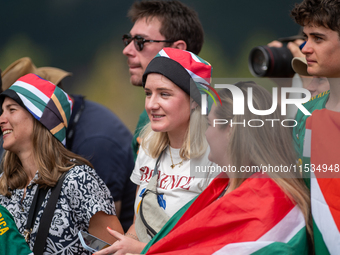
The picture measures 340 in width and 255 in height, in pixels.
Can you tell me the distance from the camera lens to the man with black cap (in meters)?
1.10

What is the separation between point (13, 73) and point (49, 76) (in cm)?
31

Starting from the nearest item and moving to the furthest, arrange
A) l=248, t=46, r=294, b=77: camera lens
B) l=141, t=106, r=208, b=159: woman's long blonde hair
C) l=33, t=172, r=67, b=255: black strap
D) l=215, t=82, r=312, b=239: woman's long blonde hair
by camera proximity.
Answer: l=215, t=82, r=312, b=239: woman's long blonde hair, l=141, t=106, r=208, b=159: woman's long blonde hair, l=33, t=172, r=67, b=255: black strap, l=248, t=46, r=294, b=77: camera lens

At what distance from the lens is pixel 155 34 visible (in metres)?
2.81

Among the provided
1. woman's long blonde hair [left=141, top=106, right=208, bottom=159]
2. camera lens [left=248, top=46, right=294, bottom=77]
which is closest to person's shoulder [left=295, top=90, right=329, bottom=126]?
woman's long blonde hair [left=141, top=106, right=208, bottom=159]

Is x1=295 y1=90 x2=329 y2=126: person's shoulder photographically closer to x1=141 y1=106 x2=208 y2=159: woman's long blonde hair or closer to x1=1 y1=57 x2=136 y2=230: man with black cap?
x1=141 y1=106 x2=208 y2=159: woman's long blonde hair

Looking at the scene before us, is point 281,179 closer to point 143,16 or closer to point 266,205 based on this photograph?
point 266,205

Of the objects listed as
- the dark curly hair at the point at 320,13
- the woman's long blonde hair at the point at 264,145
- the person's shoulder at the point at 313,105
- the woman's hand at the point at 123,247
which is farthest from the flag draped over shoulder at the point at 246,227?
the dark curly hair at the point at 320,13

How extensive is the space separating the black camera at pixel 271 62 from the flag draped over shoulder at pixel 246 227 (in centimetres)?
138

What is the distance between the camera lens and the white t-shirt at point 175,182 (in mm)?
1920

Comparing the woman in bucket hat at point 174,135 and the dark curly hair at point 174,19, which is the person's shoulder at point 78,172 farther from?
the dark curly hair at point 174,19

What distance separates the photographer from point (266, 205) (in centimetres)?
146

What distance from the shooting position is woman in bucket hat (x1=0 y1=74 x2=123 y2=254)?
7.13 feet

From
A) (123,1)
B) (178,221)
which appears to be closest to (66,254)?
(178,221)

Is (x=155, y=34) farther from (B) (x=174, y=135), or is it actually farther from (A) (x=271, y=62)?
(B) (x=174, y=135)
